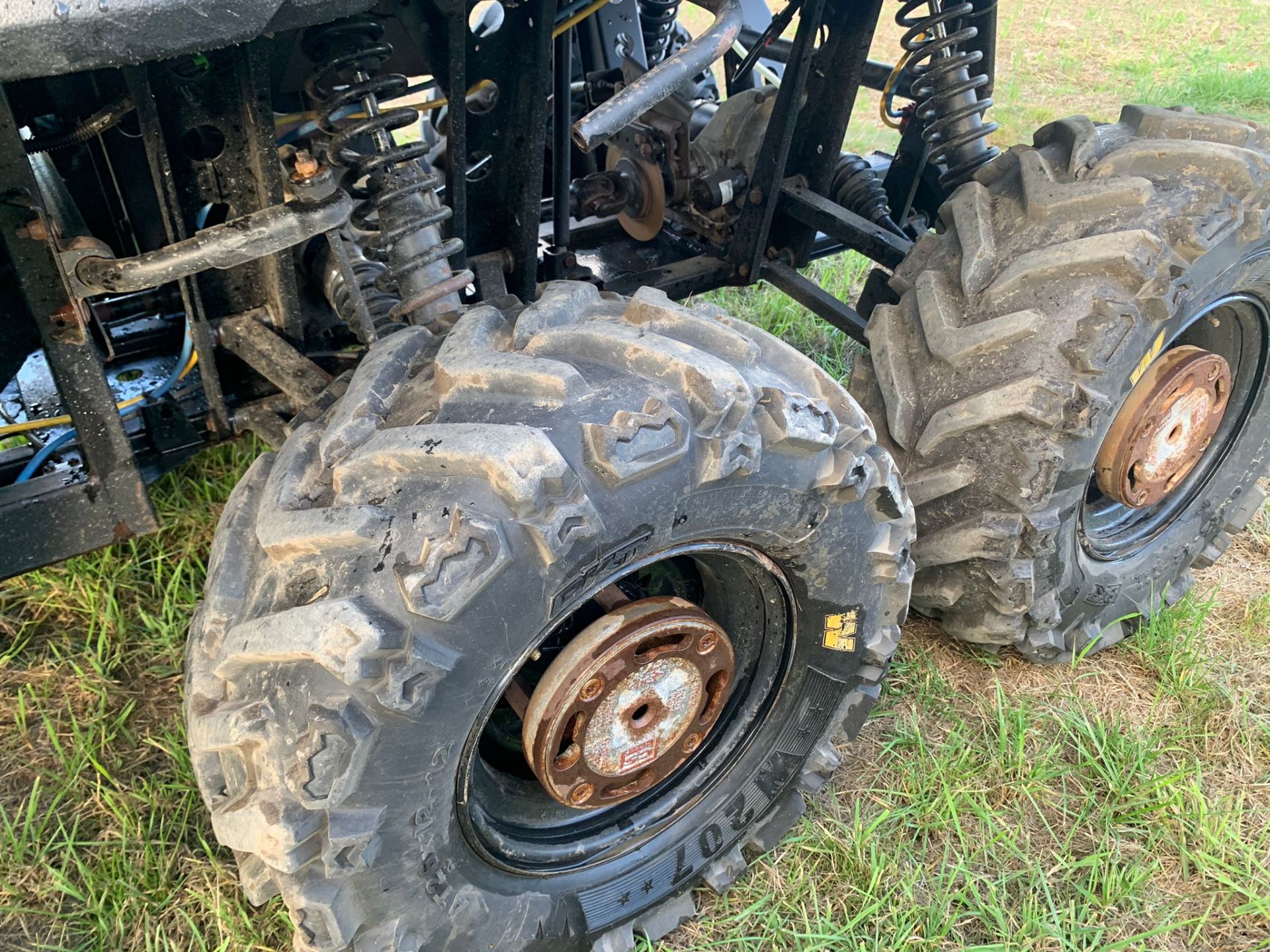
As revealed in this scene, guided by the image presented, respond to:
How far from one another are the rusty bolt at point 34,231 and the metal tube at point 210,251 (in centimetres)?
7

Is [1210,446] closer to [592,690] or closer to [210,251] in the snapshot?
[592,690]

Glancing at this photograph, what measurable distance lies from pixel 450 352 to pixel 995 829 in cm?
160

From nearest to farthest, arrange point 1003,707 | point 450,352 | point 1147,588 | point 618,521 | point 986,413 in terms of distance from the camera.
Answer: point 618,521 < point 450,352 < point 986,413 < point 1003,707 < point 1147,588

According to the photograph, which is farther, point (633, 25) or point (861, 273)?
point (861, 273)

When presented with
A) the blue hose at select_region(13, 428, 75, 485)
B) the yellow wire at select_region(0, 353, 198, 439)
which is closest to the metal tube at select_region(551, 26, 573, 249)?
the yellow wire at select_region(0, 353, 198, 439)

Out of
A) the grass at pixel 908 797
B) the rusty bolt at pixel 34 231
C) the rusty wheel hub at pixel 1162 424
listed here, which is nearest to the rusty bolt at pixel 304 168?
the rusty bolt at pixel 34 231

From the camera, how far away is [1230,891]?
2.14m

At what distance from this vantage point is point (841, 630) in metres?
1.94

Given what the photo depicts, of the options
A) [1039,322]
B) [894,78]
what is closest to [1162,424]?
[1039,322]

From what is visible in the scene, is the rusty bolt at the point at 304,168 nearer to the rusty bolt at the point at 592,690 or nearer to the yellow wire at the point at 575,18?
the yellow wire at the point at 575,18

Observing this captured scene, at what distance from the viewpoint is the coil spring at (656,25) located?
312 cm

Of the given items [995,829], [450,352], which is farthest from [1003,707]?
[450,352]

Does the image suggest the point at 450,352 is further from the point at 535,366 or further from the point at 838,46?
the point at 838,46

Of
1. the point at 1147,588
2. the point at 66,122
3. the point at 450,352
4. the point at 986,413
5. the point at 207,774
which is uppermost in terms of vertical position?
the point at 66,122
